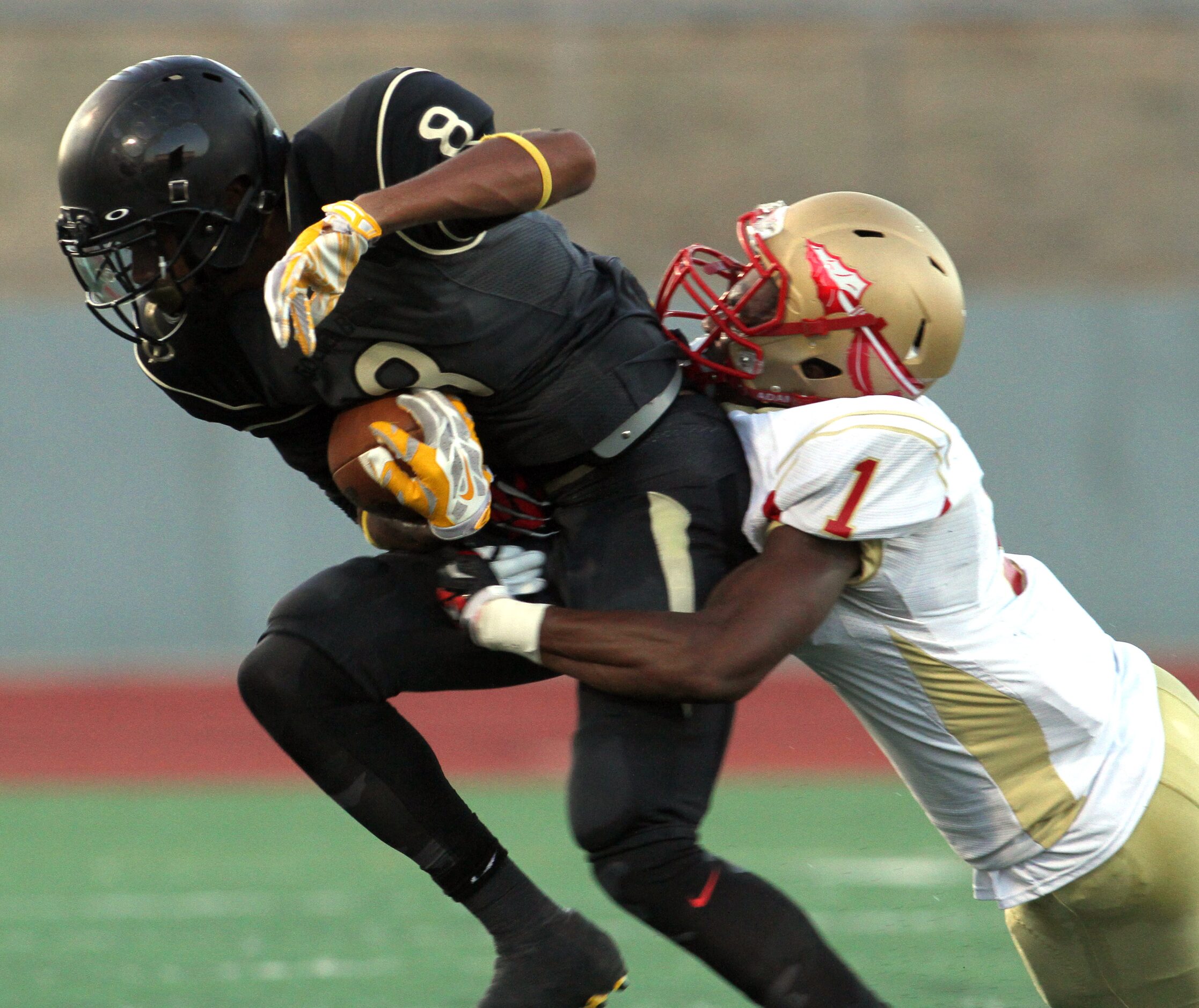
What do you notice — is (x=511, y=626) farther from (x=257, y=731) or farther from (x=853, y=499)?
(x=257, y=731)

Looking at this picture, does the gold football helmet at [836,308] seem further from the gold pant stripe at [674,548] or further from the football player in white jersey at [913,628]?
the gold pant stripe at [674,548]

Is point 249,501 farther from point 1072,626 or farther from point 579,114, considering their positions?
point 1072,626

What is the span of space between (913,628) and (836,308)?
53 cm

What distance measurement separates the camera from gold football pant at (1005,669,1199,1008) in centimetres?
267

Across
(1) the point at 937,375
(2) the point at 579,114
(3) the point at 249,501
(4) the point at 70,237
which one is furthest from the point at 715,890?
(2) the point at 579,114

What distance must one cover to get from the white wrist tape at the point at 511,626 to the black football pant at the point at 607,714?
12 centimetres

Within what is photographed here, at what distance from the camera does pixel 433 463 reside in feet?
8.18

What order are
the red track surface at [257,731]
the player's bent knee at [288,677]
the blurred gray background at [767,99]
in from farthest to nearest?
the blurred gray background at [767,99] < the red track surface at [257,731] < the player's bent knee at [288,677]

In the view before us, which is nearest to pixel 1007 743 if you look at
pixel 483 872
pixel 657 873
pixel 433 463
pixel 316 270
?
pixel 657 873

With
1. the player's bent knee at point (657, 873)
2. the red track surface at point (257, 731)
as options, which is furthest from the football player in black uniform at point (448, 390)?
the red track surface at point (257, 731)

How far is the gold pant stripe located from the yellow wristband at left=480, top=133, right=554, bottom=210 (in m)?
0.50

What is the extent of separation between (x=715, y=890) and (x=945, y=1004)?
45.7 inches

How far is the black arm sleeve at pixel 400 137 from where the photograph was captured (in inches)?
99.3

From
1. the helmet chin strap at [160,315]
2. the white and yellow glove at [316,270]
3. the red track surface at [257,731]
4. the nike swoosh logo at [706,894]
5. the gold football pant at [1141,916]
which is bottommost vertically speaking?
the red track surface at [257,731]
